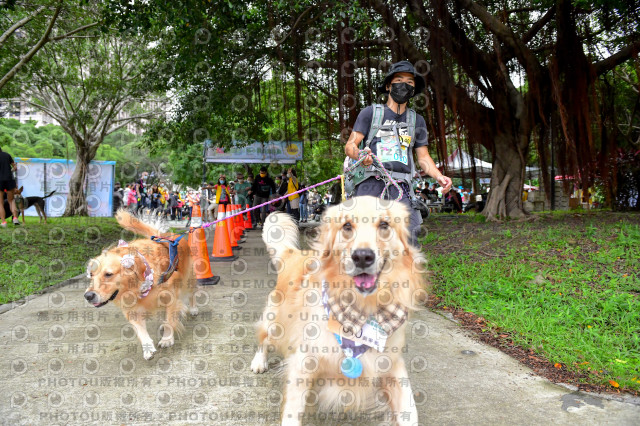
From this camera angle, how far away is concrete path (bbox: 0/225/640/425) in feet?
7.57

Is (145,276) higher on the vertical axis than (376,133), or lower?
lower

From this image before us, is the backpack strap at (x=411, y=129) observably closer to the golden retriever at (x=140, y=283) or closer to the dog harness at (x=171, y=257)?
the dog harness at (x=171, y=257)

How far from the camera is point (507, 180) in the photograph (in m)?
9.80

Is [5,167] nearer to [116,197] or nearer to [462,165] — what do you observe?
[462,165]

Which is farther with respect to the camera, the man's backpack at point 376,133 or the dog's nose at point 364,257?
the man's backpack at point 376,133

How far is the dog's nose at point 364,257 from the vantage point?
189cm

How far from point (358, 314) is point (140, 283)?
6.40 feet

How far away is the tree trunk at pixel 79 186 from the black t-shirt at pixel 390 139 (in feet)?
67.7

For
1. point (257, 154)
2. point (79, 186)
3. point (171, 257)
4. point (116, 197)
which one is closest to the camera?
point (171, 257)

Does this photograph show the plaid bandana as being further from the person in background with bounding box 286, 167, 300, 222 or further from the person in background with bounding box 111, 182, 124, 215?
the person in background with bounding box 111, 182, 124, 215

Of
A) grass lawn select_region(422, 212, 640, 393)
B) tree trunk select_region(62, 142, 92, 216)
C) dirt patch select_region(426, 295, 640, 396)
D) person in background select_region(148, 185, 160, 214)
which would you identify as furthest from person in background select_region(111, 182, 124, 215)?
dirt patch select_region(426, 295, 640, 396)

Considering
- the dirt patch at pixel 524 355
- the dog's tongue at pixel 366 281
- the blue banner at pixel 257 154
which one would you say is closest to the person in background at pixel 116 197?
the blue banner at pixel 257 154

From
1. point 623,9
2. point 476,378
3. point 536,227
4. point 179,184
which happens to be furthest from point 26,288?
point 179,184

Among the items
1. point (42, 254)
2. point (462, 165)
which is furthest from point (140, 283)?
point (462, 165)
